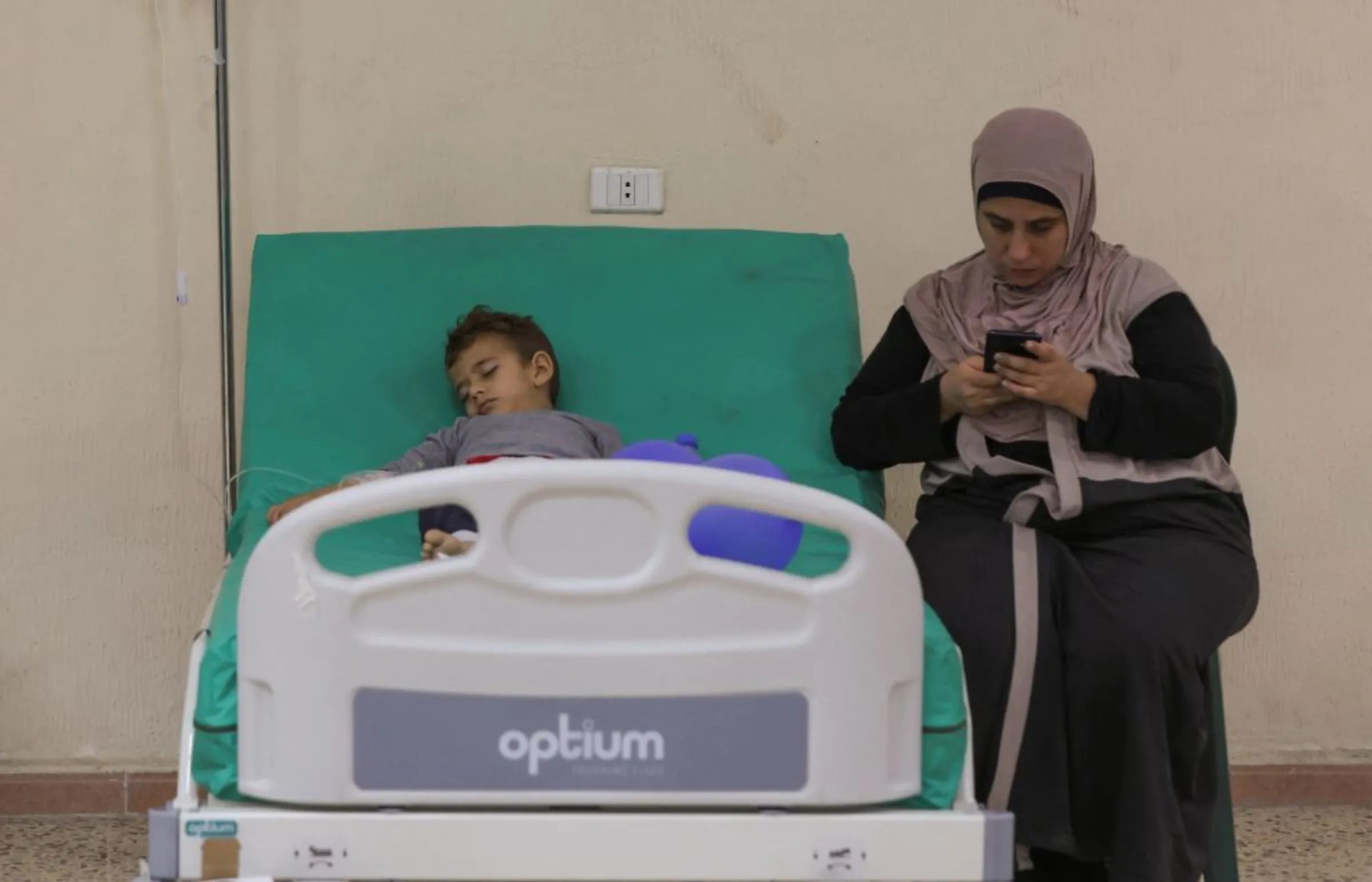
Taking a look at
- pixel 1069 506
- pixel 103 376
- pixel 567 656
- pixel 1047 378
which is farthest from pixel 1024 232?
pixel 103 376

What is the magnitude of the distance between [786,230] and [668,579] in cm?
156

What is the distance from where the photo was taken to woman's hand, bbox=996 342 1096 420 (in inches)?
100.0

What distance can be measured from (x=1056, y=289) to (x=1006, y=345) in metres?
0.23

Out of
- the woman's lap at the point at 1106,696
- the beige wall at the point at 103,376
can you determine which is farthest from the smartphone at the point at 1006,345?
the beige wall at the point at 103,376

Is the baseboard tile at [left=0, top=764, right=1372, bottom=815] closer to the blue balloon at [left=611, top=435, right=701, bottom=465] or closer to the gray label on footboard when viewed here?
the blue balloon at [left=611, top=435, right=701, bottom=465]

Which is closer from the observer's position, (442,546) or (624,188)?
(442,546)

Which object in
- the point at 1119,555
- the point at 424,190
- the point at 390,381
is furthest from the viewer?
the point at 424,190

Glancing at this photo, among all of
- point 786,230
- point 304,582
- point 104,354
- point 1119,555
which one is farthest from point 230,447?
point 1119,555

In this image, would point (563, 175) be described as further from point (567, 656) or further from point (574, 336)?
point (567, 656)

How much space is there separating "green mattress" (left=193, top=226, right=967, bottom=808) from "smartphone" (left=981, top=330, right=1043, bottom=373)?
0.36 m

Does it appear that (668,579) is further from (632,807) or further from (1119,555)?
(1119,555)

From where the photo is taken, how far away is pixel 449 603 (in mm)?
1911

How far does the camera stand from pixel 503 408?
284 centimetres

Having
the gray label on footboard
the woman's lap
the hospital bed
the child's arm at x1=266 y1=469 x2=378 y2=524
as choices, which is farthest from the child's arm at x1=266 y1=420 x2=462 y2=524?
the woman's lap
